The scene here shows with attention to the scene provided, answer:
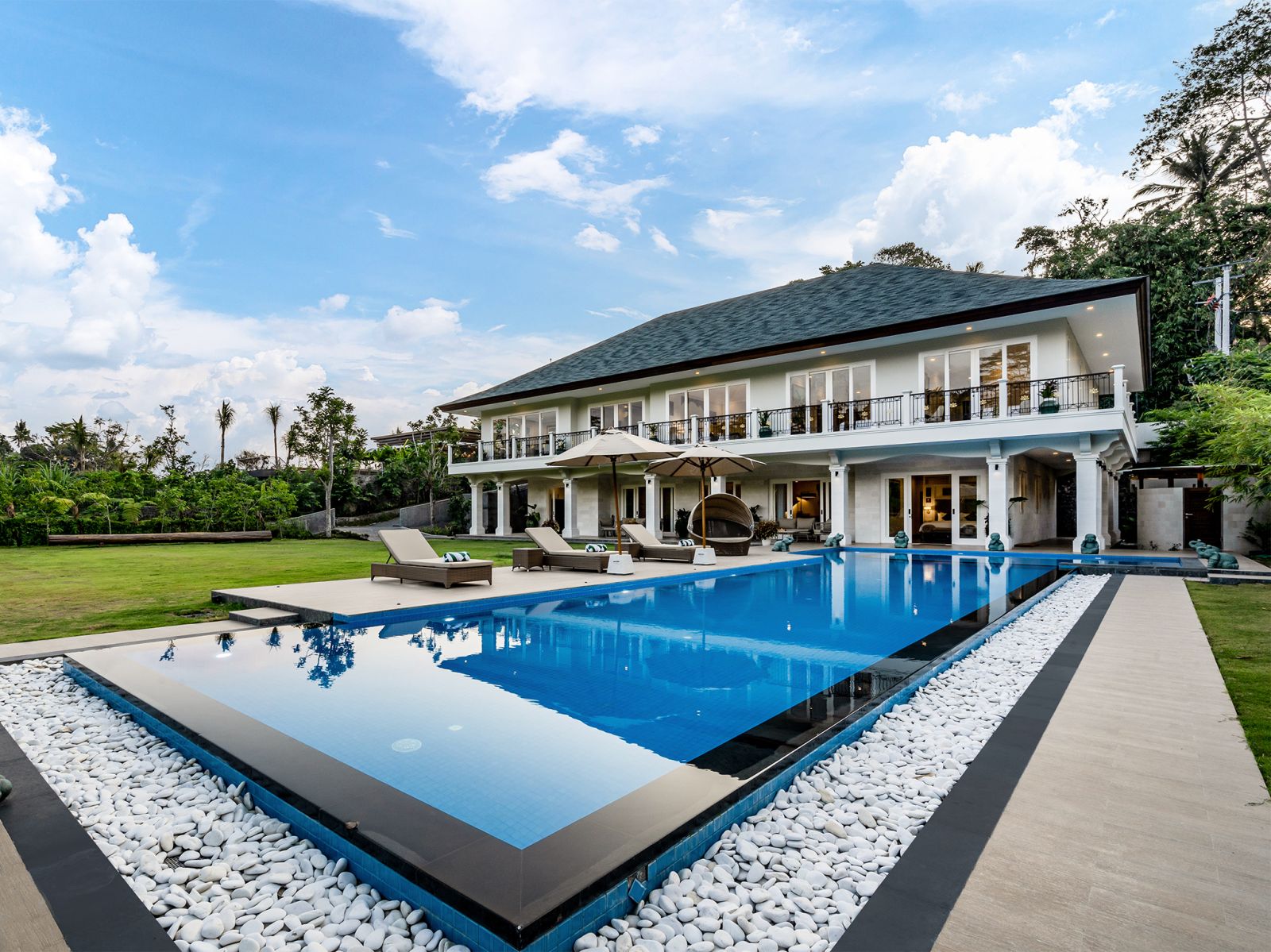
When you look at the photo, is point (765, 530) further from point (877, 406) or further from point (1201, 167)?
point (1201, 167)

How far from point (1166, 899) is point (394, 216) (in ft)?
84.9

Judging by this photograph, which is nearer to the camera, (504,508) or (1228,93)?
(504,508)

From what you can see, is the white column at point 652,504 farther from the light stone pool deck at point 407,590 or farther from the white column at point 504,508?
the light stone pool deck at point 407,590

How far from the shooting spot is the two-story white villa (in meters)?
16.4

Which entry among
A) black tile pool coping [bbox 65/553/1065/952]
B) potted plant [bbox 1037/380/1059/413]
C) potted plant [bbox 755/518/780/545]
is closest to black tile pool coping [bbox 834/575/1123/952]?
black tile pool coping [bbox 65/553/1065/952]

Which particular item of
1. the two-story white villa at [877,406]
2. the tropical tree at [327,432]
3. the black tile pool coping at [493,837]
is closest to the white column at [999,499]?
the two-story white villa at [877,406]

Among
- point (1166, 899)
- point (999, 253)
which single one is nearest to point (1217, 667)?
point (1166, 899)

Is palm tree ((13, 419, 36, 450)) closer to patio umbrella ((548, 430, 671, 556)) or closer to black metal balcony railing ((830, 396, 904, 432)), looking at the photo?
patio umbrella ((548, 430, 671, 556))

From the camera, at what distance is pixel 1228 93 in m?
30.5

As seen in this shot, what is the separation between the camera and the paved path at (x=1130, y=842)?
1.97 metres

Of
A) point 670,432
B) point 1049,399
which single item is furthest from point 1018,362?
point 670,432

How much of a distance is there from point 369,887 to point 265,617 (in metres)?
5.87

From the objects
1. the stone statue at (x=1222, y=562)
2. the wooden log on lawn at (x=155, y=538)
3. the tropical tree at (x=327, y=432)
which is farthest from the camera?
the tropical tree at (x=327, y=432)

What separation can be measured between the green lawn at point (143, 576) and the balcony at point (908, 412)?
298 inches
